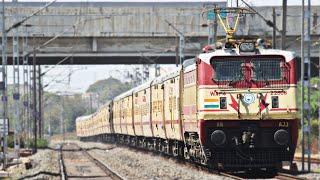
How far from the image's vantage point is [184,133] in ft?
92.0

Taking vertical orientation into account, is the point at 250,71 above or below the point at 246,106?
above

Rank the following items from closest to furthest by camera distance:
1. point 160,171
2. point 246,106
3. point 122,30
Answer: point 246,106 < point 160,171 < point 122,30

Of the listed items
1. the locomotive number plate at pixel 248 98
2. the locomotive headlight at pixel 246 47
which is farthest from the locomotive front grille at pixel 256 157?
the locomotive headlight at pixel 246 47

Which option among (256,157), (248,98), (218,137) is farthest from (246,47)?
(256,157)

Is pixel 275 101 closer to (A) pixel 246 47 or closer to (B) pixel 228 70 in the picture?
(B) pixel 228 70

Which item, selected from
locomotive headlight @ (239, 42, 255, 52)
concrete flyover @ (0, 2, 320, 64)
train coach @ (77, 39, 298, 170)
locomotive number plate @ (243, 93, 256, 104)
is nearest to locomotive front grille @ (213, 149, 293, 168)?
train coach @ (77, 39, 298, 170)

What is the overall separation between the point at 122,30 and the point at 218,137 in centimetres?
4914

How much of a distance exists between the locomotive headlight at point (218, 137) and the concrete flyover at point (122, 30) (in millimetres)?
47588

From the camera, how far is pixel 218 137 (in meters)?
23.0

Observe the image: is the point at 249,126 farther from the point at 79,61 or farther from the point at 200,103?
the point at 79,61

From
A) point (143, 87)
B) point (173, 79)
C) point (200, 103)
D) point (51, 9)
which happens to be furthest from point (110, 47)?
point (200, 103)

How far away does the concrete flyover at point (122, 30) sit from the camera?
70.7 m

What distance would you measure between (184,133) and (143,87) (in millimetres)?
15028

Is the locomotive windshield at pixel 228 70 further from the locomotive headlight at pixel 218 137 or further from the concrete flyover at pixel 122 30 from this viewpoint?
the concrete flyover at pixel 122 30
